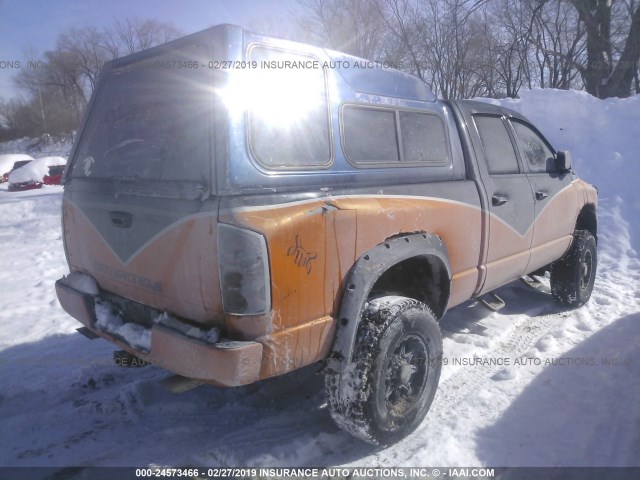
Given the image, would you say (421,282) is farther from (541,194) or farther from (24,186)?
(24,186)

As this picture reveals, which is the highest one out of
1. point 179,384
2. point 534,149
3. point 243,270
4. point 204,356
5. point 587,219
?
point 534,149

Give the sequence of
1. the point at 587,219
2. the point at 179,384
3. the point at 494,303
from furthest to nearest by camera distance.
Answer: the point at 587,219, the point at 494,303, the point at 179,384

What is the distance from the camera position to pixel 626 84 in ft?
47.7

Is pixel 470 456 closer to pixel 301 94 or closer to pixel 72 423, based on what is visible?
pixel 301 94

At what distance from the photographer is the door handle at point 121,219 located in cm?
232

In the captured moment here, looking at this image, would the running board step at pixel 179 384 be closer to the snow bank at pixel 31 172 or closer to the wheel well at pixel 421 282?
the wheel well at pixel 421 282

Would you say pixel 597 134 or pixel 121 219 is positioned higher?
pixel 597 134

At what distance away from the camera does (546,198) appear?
13.3ft

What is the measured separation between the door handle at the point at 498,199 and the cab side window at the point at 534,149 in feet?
2.41

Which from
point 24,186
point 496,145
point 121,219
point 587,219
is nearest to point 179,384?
point 121,219

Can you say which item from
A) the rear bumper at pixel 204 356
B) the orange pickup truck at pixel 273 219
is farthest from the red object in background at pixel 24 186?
the rear bumper at pixel 204 356

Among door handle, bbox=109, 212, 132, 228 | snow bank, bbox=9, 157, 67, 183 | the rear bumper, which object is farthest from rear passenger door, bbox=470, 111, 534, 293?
snow bank, bbox=9, 157, 67, 183

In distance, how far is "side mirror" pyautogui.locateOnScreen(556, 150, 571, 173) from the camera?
4211 millimetres

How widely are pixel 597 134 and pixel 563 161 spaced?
6.86 m
